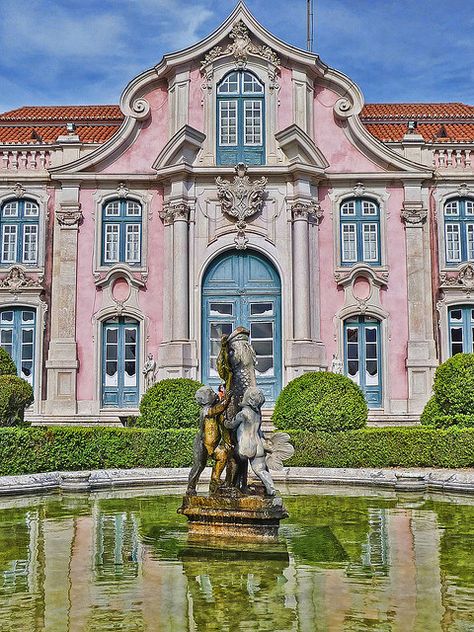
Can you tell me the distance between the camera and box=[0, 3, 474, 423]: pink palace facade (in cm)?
2127

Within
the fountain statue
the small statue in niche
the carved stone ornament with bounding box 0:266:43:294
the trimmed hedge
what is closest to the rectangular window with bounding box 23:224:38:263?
the carved stone ornament with bounding box 0:266:43:294

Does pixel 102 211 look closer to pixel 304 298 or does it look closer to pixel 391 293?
pixel 304 298

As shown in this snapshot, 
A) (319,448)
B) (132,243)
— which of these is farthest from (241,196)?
(319,448)

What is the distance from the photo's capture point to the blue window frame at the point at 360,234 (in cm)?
2200

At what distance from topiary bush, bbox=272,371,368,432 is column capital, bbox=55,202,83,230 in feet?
28.9

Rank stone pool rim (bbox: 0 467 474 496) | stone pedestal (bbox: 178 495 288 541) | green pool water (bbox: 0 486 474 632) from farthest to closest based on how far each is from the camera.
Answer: stone pool rim (bbox: 0 467 474 496) < stone pedestal (bbox: 178 495 288 541) < green pool water (bbox: 0 486 474 632)

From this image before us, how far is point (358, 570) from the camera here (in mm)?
6562

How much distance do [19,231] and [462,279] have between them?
12.7 meters

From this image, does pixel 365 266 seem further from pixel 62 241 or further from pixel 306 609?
pixel 306 609

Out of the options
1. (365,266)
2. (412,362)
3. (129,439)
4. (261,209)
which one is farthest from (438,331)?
(129,439)

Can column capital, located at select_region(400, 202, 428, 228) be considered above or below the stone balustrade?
below

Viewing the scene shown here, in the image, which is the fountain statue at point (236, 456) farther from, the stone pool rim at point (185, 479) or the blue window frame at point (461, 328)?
the blue window frame at point (461, 328)

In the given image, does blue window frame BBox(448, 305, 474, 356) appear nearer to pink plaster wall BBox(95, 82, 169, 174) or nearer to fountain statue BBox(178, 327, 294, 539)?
pink plaster wall BBox(95, 82, 169, 174)

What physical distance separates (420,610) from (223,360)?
3.53 meters
